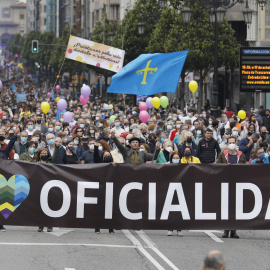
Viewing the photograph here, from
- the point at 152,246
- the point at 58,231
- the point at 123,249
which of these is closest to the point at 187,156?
the point at 58,231

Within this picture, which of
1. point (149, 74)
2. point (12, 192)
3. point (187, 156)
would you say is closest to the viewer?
point (12, 192)

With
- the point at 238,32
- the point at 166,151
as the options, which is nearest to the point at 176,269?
the point at 166,151

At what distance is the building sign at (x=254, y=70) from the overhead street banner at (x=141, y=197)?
45.6 ft

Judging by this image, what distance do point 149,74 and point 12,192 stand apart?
8.16 m

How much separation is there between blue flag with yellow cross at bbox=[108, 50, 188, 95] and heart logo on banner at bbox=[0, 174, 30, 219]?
7.36 meters

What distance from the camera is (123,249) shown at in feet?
43.2

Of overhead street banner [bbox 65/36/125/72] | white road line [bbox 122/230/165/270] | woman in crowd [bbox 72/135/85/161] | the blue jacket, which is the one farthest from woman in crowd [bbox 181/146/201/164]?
Answer: overhead street banner [bbox 65/36/125/72]

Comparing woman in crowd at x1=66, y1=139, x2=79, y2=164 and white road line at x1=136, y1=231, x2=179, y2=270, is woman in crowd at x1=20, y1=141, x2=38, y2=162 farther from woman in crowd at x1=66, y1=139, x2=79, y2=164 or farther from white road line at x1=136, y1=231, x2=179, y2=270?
white road line at x1=136, y1=231, x2=179, y2=270

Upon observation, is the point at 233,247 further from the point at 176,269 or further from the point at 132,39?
the point at 132,39

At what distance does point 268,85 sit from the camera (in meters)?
27.9

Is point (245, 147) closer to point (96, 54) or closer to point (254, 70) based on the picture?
point (254, 70)

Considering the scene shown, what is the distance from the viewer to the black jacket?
61.8 ft

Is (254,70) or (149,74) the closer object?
(149,74)

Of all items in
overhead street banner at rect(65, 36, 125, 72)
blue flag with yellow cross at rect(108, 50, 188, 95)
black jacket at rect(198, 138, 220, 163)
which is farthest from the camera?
overhead street banner at rect(65, 36, 125, 72)
